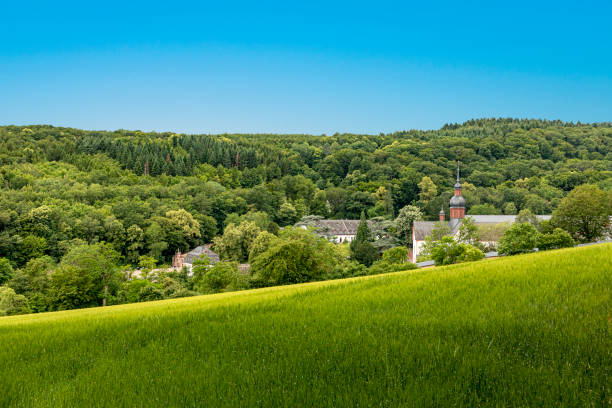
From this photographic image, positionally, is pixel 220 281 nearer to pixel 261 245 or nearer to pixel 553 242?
pixel 261 245

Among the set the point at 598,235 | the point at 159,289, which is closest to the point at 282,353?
the point at 159,289

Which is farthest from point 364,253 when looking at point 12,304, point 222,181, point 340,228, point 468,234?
point 222,181

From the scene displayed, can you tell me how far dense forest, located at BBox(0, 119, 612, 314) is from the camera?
82.9m

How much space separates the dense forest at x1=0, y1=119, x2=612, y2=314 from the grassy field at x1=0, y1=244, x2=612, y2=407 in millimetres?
56670

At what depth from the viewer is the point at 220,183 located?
141875mm

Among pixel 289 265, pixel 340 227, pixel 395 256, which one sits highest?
pixel 289 265

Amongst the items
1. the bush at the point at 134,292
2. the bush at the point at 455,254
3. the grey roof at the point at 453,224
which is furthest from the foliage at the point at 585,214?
the bush at the point at 134,292

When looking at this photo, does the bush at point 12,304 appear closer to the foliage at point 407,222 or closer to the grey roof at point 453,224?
the grey roof at point 453,224

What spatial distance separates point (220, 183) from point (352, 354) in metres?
141

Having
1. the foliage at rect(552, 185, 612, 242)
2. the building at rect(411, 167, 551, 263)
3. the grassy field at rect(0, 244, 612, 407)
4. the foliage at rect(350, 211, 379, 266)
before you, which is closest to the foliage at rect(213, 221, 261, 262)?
the foliage at rect(350, 211, 379, 266)

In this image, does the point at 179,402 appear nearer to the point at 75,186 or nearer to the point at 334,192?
the point at 75,186

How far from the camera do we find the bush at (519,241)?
34706 millimetres

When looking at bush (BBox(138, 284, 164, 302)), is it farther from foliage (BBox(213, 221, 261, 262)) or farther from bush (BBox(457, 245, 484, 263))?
foliage (BBox(213, 221, 261, 262))

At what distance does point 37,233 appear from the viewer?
252 feet
